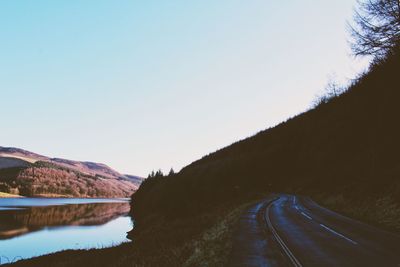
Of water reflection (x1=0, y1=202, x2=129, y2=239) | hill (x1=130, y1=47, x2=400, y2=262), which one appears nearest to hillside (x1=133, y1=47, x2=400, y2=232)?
hill (x1=130, y1=47, x2=400, y2=262)

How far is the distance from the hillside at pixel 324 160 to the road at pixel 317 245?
10.8 feet

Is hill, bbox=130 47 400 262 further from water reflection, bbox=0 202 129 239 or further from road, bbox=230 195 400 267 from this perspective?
water reflection, bbox=0 202 129 239

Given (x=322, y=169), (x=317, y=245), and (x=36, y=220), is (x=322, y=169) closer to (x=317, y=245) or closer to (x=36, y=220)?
(x=317, y=245)

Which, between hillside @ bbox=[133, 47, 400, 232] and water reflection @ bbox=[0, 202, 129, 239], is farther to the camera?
water reflection @ bbox=[0, 202, 129, 239]

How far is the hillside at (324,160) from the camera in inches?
1069

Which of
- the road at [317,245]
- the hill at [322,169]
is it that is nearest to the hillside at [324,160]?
the hill at [322,169]

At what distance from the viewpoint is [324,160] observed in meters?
58.4

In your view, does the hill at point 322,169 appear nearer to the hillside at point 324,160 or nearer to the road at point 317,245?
the hillside at point 324,160

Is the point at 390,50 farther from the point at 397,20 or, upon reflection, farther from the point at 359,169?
the point at 359,169

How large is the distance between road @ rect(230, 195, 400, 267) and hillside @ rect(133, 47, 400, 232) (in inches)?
130

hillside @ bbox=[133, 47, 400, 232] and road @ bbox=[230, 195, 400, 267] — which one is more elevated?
hillside @ bbox=[133, 47, 400, 232]

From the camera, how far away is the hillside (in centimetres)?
2714

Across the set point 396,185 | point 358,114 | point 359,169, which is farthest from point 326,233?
point 359,169

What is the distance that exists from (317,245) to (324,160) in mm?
46875
